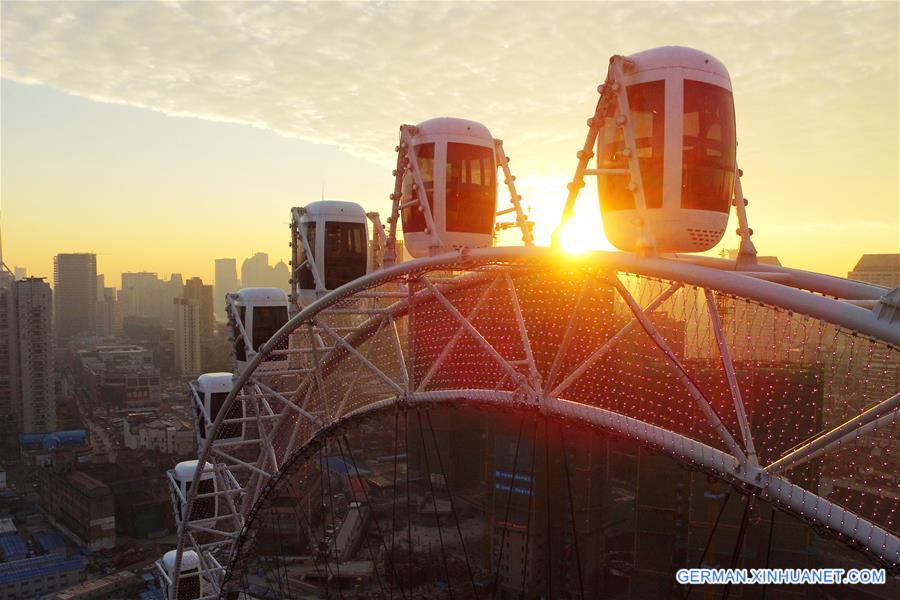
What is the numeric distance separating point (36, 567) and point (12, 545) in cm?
570

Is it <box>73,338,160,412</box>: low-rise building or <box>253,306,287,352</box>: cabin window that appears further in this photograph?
<box>73,338,160,412</box>: low-rise building

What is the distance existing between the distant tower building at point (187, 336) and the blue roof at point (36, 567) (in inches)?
2225

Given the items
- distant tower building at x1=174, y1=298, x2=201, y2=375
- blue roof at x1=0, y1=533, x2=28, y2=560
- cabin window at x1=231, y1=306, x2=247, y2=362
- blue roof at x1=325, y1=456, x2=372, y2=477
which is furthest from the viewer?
distant tower building at x1=174, y1=298, x2=201, y2=375

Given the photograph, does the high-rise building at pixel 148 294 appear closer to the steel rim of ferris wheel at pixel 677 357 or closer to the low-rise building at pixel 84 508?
the low-rise building at pixel 84 508

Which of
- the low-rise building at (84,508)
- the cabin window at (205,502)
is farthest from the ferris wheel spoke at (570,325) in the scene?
the low-rise building at (84,508)

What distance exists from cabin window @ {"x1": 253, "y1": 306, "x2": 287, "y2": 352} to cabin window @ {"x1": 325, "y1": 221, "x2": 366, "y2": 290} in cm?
230

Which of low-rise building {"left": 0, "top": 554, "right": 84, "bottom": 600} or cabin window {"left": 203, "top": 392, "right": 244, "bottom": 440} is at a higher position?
cabin window {"left": 203, "top": 392, "right": 244, "bottom": 440}

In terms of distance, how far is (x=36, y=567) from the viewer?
1444 inches

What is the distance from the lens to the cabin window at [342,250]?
1251 cm

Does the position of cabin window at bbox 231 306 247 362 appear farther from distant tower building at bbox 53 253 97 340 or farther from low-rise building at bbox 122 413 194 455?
distant tower building at bbox 53 253 97 340

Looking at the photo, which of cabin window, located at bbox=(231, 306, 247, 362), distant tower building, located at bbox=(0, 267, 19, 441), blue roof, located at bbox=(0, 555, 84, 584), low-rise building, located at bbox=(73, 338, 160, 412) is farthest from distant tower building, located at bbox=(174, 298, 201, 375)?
cabin window, located at bbox=(231, 306, 247, 362)

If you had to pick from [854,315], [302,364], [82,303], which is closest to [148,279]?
[82,303]

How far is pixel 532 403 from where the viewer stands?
25.0ft

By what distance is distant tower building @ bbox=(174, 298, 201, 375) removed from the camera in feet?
302
